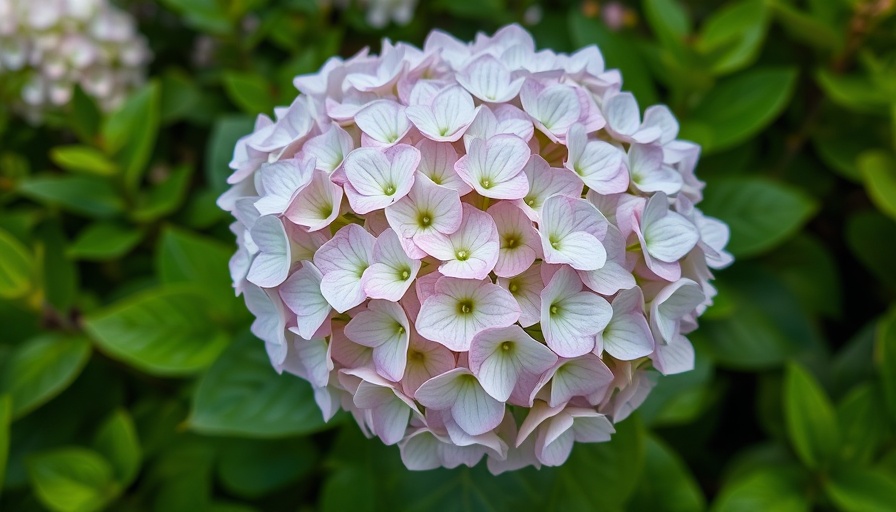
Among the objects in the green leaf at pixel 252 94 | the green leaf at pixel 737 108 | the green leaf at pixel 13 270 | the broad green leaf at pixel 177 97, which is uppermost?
the green leaf at pixel 737 108

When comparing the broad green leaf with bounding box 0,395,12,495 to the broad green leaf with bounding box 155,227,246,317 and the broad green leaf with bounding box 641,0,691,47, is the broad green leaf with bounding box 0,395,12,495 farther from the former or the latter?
the broad green leaf with bounding box 641,0,691,47

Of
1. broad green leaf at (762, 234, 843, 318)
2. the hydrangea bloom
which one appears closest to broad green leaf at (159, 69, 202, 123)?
Result: the hydrangea bloom

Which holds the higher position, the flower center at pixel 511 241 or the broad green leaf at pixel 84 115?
the flower center at pixel 511 241

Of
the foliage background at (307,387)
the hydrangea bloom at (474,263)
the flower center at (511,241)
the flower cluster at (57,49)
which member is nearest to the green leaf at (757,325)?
the foliage background at (307,387)

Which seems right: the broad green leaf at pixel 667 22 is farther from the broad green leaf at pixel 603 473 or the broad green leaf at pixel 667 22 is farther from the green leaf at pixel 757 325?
the broad green leaf at pixel 603 473

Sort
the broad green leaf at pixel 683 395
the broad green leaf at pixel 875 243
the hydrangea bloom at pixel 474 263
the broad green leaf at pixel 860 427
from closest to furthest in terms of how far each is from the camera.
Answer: the hydrangea bloom at pixel 474 263, the broad green leaf at pixel 683 395, the broad green leaf at pixel 860 427, the broad green leaf at pixel 875 243

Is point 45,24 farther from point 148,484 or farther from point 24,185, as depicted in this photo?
point 148,484
